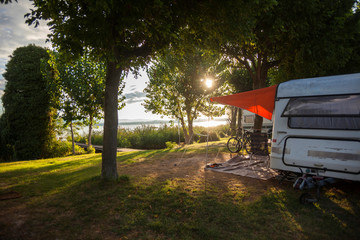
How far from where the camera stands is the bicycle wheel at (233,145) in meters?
11.0

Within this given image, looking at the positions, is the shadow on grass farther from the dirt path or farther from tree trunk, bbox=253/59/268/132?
tree trunk, bbox=253/59/268/132

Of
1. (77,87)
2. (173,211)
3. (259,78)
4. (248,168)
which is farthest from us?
(77,87)

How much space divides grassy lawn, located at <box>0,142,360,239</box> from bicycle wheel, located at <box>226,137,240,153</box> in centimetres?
498

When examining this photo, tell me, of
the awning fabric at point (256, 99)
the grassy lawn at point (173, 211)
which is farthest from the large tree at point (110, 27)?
the awning fabric at point (256, 99)

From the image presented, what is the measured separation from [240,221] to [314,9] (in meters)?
7.40

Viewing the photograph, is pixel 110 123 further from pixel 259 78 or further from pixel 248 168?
pixel 259 78

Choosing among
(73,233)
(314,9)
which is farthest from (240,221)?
(314,9)

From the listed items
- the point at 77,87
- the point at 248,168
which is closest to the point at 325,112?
the point at 248,168

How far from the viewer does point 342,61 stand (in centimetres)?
905

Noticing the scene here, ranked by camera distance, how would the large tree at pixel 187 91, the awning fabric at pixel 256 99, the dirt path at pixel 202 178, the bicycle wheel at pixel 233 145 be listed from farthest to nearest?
the large tree at pixel 187 91, the bicycle wheel at pixel 233 145, the awning fabric at pixel 256 99, the dirt path at pixel 202 178

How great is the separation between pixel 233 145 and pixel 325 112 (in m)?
6.46

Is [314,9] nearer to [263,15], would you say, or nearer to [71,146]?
[263,15]

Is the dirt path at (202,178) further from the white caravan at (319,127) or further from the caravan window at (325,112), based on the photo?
the caravan window at (325,112)

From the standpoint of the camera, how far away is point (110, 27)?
4594 millimetres
